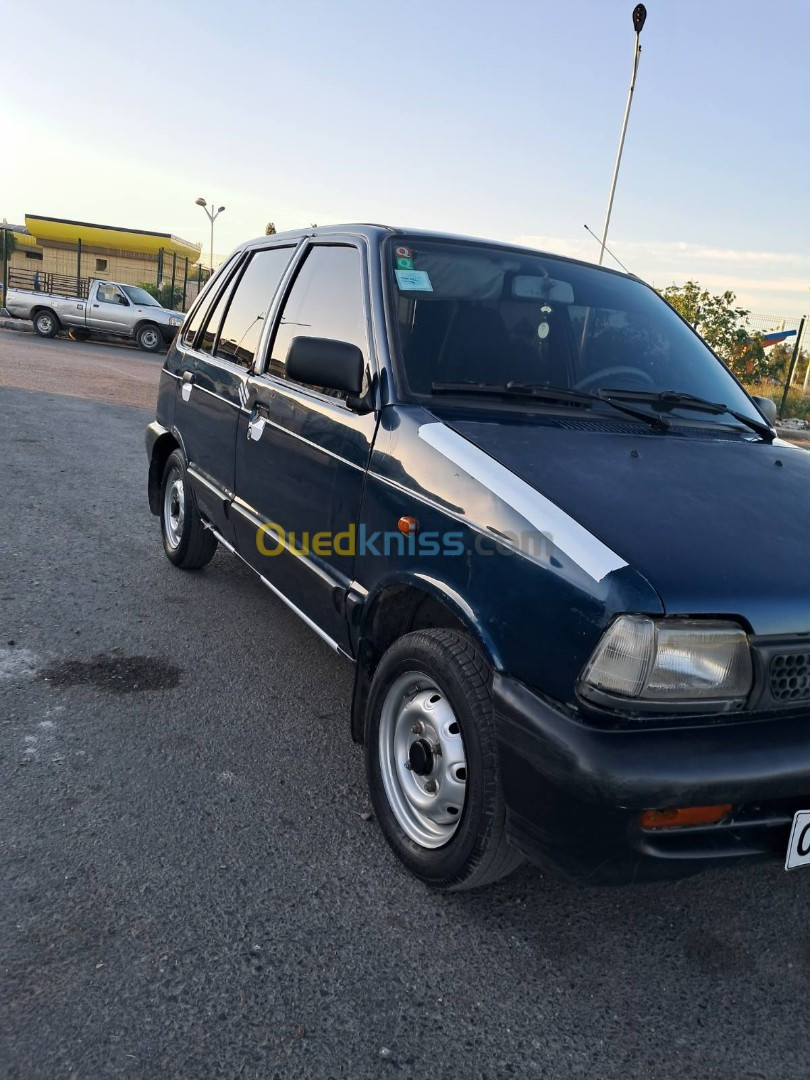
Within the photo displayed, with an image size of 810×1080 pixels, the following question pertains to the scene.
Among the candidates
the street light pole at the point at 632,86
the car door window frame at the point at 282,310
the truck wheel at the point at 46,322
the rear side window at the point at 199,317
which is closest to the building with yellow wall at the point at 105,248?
the truck wheel at the point at 46,322

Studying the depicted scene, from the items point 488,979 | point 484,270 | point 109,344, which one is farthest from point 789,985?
point 109,344

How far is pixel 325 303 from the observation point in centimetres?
347

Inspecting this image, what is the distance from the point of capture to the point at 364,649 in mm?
2900

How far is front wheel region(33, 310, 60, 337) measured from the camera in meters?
22.3

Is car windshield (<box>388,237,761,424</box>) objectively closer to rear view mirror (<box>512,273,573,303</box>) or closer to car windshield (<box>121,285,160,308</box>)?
rear view mirror (<box>512,273,573,303</box>)

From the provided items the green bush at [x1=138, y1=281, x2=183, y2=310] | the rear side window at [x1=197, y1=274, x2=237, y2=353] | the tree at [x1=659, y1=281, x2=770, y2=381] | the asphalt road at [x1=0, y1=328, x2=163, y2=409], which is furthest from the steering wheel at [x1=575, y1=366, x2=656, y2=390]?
the green bush at [x1=138, y1=281, x2=183, y2=310]

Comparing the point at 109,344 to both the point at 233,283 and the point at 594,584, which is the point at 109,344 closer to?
the point at 233,283

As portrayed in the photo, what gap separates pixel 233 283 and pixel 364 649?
8.56 ft

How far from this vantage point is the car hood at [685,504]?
208cm

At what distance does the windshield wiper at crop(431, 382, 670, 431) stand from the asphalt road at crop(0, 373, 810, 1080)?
1448 millimetres

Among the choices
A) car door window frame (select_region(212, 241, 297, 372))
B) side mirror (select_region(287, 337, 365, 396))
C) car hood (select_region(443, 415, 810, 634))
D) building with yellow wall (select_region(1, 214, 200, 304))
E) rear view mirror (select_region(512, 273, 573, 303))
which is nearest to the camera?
car hood (select_region(443, 415, 810, 634))

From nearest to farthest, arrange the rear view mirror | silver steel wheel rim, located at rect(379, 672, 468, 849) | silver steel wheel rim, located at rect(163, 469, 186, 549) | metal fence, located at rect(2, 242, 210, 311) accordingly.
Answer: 1. silver steel wheel rim, located at rect(379, 672, 468, 849)
2. the rear view mirror
3. silver steel wheel rim, located at rect(163, 469, 186, 549)
4. metal fence, located at rect(2, 242, 210, 311)

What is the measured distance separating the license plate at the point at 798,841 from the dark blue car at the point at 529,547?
0.01 metres

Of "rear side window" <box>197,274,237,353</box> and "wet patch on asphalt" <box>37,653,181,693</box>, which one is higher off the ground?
"rear side window" <box>197,274,237,353</box>
